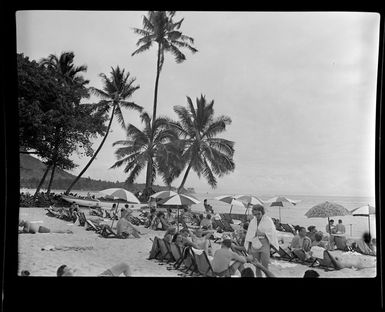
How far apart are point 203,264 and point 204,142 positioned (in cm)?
153

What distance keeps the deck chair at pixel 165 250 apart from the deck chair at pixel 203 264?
302 mm

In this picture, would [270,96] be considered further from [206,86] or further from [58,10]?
[58,10]

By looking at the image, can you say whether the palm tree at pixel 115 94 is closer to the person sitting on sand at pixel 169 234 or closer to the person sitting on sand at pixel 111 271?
the person sitting on sand at pixel 111 271

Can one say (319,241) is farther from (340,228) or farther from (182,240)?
(182,240)

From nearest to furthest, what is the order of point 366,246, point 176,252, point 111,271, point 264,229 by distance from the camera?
point 111,271 → point 366,246 → point 176,252 → point 264,229

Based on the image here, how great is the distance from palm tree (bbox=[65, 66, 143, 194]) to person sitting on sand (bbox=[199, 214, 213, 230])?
158cm

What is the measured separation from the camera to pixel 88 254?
5.50 metres

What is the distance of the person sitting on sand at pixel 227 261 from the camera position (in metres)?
5.38

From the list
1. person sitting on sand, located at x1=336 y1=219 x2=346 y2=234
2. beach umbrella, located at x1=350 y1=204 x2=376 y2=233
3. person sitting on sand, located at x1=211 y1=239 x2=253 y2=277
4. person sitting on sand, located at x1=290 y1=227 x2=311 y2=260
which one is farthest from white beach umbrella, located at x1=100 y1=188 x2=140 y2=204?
beach umbrella, located at x1=350 y1=204 x2=376 y2=233

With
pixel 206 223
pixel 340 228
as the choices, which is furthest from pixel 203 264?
pixel 340 228

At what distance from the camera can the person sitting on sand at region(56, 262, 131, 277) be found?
534cm

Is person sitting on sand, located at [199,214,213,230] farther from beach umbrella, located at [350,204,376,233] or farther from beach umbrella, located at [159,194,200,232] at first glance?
beach umbrella, located at [350,204,376,233]

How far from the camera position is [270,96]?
18.5 ft

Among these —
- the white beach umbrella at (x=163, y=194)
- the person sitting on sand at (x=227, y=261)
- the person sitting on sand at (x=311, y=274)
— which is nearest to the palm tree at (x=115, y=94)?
the white beach umbrella at (x=163, y=194)
